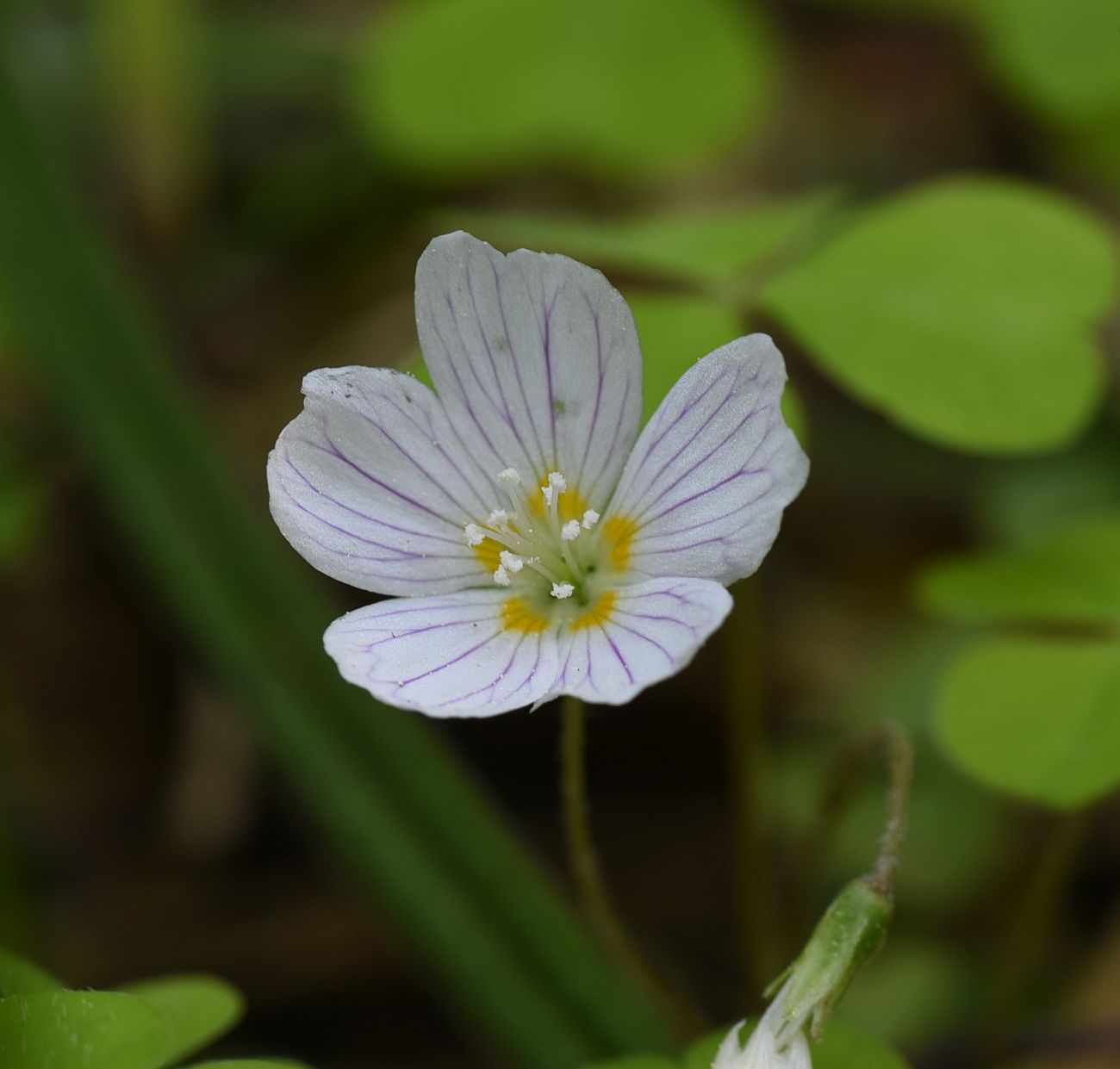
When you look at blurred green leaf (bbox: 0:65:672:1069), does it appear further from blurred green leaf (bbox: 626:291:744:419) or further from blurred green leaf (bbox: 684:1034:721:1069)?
blurred green leaf (bbox: 626:291:744:419)

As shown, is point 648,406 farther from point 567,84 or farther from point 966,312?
point 567,84

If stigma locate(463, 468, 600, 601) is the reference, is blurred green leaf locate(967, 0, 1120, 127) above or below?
above

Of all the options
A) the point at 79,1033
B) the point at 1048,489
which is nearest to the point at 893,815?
the point at 79,1033

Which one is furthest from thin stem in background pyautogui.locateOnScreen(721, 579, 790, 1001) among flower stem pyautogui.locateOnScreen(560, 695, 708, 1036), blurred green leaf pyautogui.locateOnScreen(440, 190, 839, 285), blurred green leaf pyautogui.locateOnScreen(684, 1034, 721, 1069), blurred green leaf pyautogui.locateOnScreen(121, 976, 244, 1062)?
blurred green leaf pyautogui.locateOnScreen(121, 976, 244, 1062)

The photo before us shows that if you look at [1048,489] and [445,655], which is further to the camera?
[1048,489]

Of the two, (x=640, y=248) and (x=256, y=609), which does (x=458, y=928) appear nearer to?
(x=256, y=609)

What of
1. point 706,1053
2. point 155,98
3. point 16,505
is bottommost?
point 706,1053
